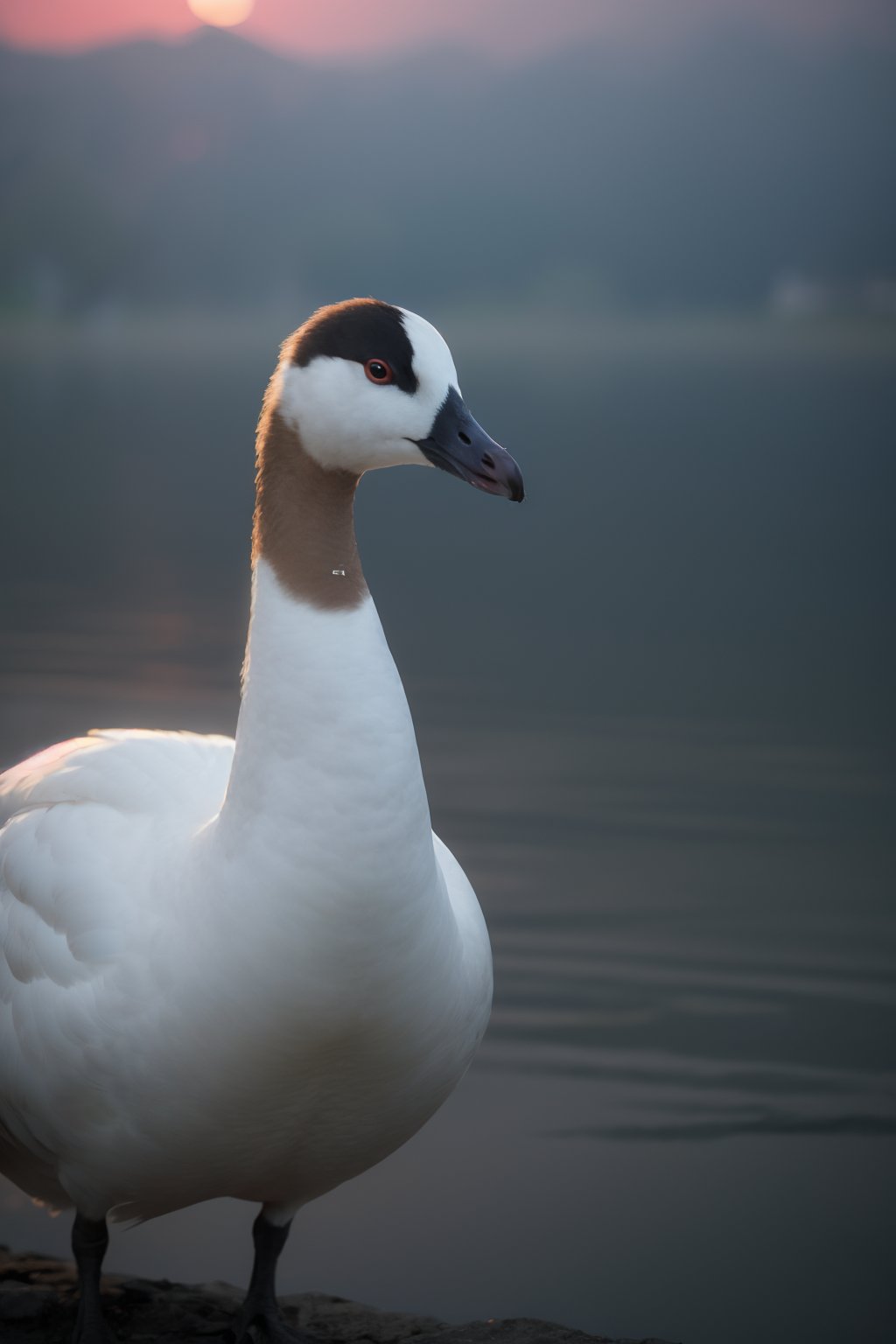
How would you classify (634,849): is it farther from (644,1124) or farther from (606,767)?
(644,1124)

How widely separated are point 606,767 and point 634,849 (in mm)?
1240

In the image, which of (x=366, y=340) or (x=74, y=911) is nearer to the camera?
(x=366, y=340)

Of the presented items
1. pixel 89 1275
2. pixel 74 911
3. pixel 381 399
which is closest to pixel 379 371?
pixel 381 399

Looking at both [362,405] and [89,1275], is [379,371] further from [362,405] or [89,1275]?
[89,1275]

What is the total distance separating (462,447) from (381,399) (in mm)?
154

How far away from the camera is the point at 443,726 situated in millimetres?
8516

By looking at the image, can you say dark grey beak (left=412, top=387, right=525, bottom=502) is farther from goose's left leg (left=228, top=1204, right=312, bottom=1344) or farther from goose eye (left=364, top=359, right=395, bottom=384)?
goose's left leg (left=228, top=1204, right=312, bottom=1344)

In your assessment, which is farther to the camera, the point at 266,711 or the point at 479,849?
the point at 479,849

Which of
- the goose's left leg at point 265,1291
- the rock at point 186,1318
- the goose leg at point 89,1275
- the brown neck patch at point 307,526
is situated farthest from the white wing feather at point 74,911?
the brown neck patch at point 307,526

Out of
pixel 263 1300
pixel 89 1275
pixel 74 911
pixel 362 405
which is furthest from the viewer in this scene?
pixel 263 1300

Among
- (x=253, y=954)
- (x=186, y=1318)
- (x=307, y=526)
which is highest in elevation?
(x=307, y=526)

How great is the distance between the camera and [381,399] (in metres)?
2.48

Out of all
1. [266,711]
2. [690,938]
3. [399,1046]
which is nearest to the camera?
[266,711]

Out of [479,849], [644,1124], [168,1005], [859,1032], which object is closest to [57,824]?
[168,1005]
